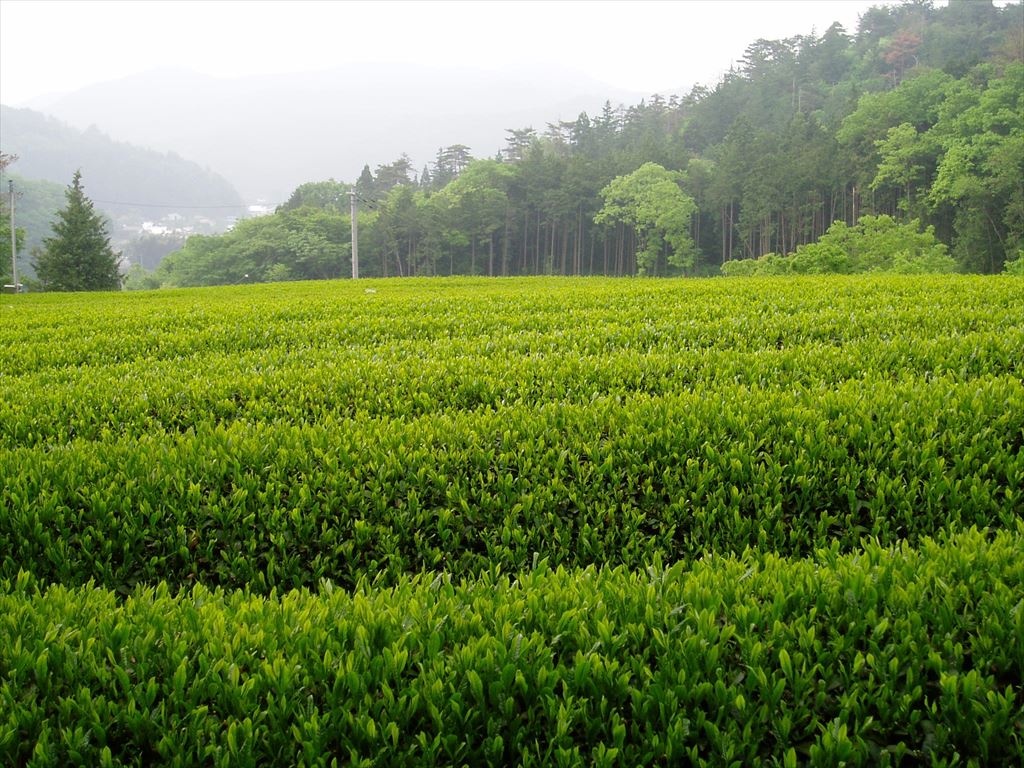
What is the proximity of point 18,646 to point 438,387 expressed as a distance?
4.21 meters

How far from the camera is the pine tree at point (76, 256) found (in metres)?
54.1

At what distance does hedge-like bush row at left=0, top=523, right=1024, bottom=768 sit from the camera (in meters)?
2.09

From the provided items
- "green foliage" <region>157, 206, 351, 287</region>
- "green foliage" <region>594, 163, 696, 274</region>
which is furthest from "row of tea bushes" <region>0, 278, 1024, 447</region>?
"green foliage" <region>157, 206, 351, 287</region>

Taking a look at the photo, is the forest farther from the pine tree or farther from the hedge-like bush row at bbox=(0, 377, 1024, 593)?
the hedge-like bush row at bbox=(0, 377, 1024, 593)

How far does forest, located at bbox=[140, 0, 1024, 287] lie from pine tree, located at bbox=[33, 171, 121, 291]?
2188cm

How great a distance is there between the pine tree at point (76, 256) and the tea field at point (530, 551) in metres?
54.6

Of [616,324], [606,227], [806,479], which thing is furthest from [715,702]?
[606,227]

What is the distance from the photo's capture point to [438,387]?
640 centimetres

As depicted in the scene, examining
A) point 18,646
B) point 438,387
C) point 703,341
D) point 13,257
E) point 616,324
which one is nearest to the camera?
point 18,646

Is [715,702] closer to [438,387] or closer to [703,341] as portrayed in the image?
[438,387]

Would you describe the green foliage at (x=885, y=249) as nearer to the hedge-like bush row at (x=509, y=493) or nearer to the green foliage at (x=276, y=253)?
the hedge-like bush row at (x=509, y=493)

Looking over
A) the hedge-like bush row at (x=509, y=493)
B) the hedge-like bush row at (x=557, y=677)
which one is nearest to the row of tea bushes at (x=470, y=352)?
the hedge-like bush row at (x=509, y=493)

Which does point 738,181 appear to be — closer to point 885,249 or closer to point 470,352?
point 885,249

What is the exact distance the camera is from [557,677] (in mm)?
2279
